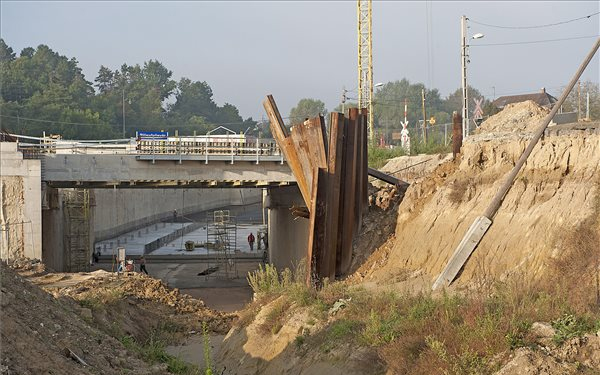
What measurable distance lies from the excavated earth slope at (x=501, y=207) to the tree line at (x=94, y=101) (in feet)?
223

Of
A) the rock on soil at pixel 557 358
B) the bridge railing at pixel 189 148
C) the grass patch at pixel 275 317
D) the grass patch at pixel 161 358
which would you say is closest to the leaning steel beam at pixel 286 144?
the grass patch at pixel 275 317

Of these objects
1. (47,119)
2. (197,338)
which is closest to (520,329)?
(197,338)

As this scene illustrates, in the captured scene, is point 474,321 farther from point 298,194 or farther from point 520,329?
point 298,194

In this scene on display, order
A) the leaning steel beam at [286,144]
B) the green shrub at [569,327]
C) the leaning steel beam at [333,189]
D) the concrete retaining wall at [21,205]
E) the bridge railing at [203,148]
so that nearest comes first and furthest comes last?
1. the green shrub at [569,327]
2. the leaning steel beam at [333,189]
3. the leaning steel beam at [286,144]
4. the concrete retaining wall at [21,205]
5. the bridge railing at [203,148]

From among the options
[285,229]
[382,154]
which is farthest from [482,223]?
[382,154]

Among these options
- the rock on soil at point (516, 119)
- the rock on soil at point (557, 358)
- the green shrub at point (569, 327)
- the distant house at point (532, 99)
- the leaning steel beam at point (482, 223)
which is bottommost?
the rock on soil at point (557, 358)

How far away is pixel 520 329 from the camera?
1490cm

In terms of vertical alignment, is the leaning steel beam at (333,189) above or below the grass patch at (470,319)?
above

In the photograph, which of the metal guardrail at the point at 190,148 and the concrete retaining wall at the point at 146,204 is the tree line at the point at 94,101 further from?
the metal guardrail at the point at 190,148

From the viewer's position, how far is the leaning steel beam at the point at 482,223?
21.8 metres

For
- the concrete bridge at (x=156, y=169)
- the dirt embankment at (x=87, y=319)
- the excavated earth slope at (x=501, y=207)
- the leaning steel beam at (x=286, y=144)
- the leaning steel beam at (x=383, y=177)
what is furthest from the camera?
the concrete bridge at (x=156, y=169)

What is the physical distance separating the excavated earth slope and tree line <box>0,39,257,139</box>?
67.9 metres

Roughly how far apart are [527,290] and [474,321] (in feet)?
8.52

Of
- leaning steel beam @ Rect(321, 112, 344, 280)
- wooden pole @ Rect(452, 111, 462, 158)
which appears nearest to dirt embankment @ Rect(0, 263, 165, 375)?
leaning steel beam @ Rect(321, 112, 344, 280)
